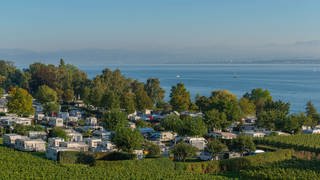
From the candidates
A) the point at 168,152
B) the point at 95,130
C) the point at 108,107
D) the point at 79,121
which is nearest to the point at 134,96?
the point at 108,107

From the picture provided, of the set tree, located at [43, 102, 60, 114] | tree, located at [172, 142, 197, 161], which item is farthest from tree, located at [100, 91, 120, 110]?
tree, located at [172, 142, 197, 161]

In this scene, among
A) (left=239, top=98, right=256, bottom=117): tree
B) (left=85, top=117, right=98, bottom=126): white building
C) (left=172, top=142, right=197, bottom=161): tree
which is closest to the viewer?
(left=172, top=142, right=197, bottom=161): tree

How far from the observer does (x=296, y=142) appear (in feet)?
115

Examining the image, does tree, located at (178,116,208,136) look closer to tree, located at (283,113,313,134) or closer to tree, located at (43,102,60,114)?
tree, located at (283,113,313,134)

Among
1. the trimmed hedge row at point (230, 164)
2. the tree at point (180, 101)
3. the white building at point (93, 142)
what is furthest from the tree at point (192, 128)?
the tree at point (180, 101)

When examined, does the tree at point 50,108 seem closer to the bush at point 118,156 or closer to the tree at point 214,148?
the bush at point 118,156

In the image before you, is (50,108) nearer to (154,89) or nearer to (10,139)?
(10,139)

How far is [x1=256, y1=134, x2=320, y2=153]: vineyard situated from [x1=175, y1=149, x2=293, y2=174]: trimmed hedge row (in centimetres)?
382

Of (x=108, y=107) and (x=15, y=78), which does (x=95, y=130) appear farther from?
(x=15, y=78)

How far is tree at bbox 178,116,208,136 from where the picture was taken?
1405 inches

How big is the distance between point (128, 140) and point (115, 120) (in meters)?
8.81

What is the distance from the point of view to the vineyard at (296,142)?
32.8 meters

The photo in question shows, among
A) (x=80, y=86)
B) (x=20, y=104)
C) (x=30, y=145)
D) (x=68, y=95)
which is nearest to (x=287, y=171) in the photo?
(x=30, y=145)

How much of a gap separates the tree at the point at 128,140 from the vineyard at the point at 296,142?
33.9ft
